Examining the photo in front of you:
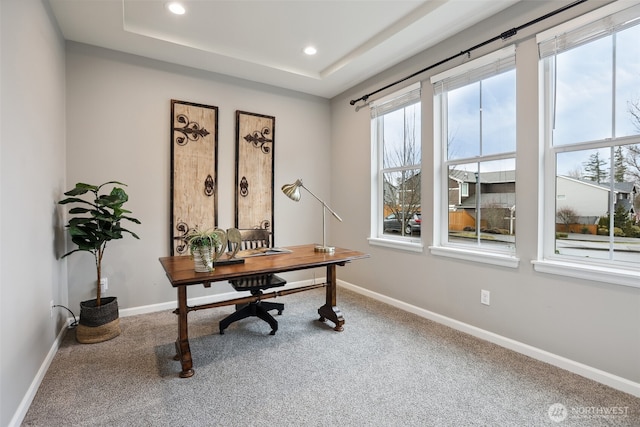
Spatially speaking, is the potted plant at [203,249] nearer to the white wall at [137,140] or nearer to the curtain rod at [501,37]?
the white wall at [137,140]

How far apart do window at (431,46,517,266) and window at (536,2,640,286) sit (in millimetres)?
258

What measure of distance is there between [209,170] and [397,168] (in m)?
2.17

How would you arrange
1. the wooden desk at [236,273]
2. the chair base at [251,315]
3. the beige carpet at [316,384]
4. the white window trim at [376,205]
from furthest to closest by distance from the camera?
the white window trim at [376,205] → the chair base at [251,315] → the wooden desk at [236,273] → the beige carpet at [316,384]

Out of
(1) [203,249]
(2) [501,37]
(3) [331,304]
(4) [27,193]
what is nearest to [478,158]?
(2) [501,37]

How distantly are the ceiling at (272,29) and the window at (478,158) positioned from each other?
0.46m

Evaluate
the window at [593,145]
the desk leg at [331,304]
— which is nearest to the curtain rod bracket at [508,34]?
the window at [593,145]

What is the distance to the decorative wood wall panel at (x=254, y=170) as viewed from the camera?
3.65 meters

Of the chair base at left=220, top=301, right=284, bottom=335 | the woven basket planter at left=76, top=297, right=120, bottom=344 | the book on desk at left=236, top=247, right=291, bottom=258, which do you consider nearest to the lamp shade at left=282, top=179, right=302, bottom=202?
the book on desk at left=236, top=247, right=291, bottom=258

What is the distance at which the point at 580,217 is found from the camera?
210 centimetres

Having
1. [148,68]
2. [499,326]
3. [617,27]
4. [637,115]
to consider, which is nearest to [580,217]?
[637,115]

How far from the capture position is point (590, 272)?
194 centimetres

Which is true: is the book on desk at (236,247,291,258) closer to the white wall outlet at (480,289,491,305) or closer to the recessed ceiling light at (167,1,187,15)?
the white wall outlet at (480,289,491,305)

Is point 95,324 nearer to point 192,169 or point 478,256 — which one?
point 192,169

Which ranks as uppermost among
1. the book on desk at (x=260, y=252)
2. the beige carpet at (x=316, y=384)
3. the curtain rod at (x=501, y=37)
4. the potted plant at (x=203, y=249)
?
the curtain rod at (x=501, y=37)
